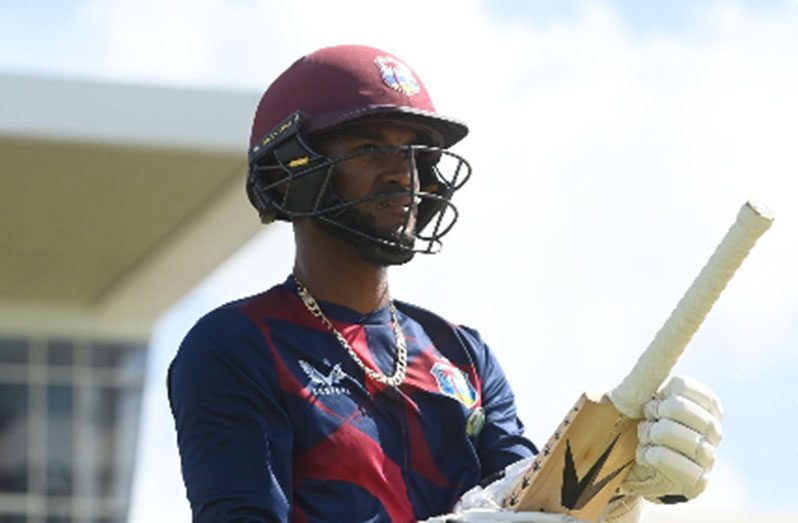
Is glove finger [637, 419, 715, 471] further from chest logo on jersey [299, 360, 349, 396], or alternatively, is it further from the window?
the window

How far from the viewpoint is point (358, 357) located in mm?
4836

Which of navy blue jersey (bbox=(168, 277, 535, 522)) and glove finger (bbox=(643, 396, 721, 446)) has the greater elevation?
glove finger (bbox=(643, 396, 721, 446))

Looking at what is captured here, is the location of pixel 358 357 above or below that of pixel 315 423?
above

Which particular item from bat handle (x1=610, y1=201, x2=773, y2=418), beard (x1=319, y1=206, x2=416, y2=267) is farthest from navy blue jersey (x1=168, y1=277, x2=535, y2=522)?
bat handle (x1=610, y1=201, x2=773, y2=418)

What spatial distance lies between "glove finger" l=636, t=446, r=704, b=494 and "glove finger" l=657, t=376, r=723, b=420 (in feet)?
0.33

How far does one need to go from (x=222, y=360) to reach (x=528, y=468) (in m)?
0.66

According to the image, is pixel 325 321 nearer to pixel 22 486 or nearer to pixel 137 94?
pixel 137 94

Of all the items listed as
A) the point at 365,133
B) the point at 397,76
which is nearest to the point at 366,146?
the point at 365,133

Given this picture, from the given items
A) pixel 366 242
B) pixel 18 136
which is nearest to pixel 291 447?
pixel 366 242

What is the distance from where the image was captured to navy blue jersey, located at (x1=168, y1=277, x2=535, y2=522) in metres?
4.59

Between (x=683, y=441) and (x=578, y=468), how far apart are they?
0.31 m

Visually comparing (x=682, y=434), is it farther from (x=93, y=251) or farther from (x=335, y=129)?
(x=93, y=251)

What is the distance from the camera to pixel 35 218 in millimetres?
25141

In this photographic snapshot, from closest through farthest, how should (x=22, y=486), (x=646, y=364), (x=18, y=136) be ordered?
1. (x=646, y=364)
2. (x=18, y=136)
3. (x=22, y=486)
